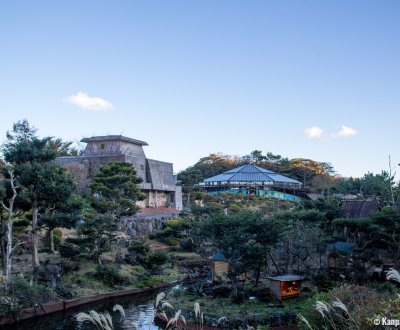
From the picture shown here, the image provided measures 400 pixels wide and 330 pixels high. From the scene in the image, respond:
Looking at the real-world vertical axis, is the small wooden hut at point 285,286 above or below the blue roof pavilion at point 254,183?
below

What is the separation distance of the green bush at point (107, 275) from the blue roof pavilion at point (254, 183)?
102ft

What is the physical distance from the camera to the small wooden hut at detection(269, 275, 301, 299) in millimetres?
15156

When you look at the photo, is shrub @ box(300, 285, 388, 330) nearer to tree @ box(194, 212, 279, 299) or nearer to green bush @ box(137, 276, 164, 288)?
tree @ box(194, 212, 279, 299)

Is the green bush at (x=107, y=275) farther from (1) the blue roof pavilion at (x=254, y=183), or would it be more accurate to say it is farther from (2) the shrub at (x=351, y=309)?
(1) the blue roof pavilion at (x=254, y=183)

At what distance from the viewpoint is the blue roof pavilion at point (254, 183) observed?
48469 millimetres

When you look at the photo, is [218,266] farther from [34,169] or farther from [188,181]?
[188,181]

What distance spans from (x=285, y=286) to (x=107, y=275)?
7772 mm

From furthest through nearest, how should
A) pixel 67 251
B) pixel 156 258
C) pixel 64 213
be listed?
pixel 156 258, pixel 67 251, pixel 64 213

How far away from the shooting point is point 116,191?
24.3 m

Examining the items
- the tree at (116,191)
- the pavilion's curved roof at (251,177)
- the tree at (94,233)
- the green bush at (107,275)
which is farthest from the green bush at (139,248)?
the pavilion's curved roof at (251,177)

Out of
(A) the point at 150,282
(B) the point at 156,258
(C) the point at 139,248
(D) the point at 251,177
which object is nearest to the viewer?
(A) the point at 150,282

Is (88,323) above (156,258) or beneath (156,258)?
beneath

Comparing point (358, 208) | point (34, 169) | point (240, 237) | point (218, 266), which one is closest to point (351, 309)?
point (240, 237)

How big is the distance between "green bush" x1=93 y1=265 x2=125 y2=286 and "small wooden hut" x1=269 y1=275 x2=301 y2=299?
22.8ft
